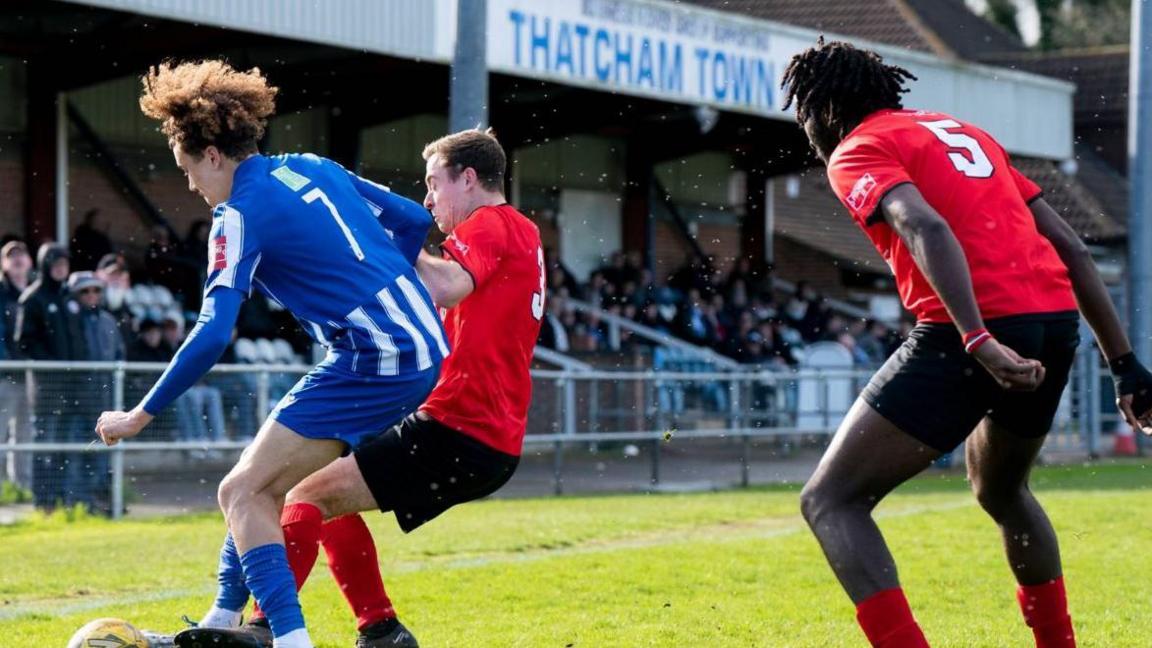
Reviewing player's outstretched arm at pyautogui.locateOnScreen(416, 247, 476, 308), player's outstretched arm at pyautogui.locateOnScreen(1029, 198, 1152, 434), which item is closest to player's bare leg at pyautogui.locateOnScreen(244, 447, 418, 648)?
player's outstretched arm at pyautogui.locateOnScreen(416, 247, 476, 308)

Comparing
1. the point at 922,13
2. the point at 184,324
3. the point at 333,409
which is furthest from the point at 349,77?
the point at 922,13

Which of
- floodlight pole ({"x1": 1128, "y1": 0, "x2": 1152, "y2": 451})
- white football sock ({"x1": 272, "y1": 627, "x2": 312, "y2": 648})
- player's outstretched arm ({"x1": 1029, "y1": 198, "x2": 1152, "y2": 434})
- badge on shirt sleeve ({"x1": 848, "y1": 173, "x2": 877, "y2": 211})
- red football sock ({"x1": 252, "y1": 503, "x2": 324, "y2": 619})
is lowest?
white football sock ({"x1": 272, "y1": 627, "x2": 312, "y2": 648})

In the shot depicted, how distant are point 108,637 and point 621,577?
360cm

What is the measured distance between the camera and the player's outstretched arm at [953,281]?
4.81 m

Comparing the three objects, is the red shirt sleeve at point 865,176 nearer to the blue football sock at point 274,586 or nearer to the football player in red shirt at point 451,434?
the football player in red shirt at point 451,434

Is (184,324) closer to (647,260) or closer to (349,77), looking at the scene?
(349,77)

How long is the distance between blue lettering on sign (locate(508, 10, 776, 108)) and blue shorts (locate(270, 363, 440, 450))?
49.3 ft

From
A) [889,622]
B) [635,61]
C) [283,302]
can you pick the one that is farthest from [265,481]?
[635,61]

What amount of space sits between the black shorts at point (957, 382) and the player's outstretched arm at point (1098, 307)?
31cm

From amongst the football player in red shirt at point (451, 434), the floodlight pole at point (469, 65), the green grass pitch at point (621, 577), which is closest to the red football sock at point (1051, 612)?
the green grass pitch at point (621, 577)

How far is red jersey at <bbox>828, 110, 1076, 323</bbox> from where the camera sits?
507 centimetres

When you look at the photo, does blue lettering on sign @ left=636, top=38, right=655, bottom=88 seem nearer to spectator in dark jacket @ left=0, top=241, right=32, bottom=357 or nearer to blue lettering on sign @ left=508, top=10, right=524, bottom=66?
blue lettering on sign @ left=508, top=10, right=524, bottom=66

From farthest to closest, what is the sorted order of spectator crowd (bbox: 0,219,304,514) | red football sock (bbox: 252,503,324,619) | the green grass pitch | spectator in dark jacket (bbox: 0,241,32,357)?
1. spectator in dark jacket (bbox: 0,241,32,357)
2. spectator crowd (bbox: 0,219,304,514)
3. the green grass pitch
4. red football sock (bbox: 252,503,324,619)

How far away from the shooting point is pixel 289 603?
17.2ft
